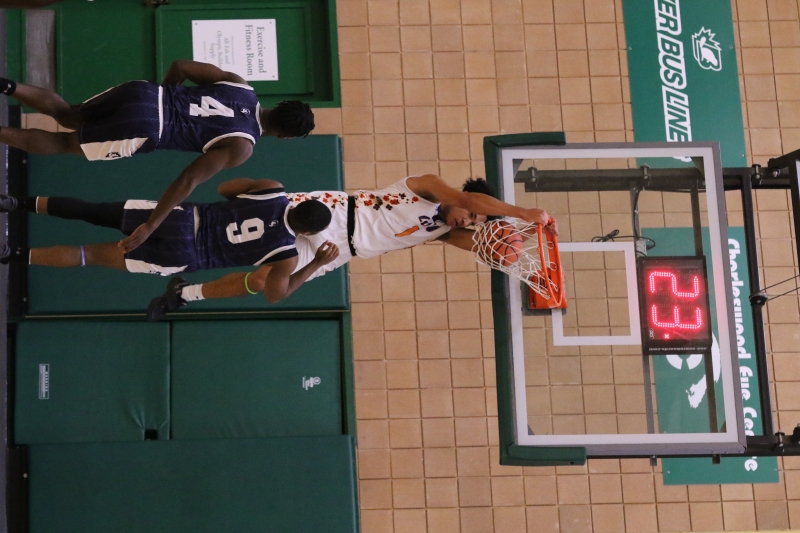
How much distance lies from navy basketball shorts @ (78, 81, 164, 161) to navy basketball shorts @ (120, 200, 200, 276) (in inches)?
13.8

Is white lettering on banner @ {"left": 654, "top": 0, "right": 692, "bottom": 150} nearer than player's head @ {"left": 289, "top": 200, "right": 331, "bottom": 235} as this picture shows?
No

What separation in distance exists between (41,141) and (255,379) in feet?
6.38

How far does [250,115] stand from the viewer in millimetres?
3965

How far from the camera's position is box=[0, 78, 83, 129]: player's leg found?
3.98 m

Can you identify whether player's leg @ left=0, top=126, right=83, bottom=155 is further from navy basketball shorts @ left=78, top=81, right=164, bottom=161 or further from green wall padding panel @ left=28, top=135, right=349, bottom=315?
green wall padding panel @ left=28, top=135, right=349, bottom=315

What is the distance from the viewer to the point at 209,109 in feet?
12.8

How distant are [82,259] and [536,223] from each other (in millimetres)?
2319

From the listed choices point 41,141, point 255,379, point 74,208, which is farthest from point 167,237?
point 255,379

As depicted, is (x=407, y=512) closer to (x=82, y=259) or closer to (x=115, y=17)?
(x=82, y=259)

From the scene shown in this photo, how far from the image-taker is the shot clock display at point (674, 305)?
14.3ft

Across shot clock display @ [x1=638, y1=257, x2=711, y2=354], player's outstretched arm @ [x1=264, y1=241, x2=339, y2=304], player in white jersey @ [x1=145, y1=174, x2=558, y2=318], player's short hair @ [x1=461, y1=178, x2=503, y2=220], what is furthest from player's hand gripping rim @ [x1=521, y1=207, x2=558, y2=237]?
player's outstretched arm @ [x1=264, y1=241, x2=339, y2=304]

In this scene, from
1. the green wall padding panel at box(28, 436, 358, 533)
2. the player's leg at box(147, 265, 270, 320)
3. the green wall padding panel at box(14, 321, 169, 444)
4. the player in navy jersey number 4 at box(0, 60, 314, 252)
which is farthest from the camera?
the green wall padding panel at box(14, 321, 169, 444)

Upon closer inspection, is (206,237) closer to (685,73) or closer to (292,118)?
(292,118)

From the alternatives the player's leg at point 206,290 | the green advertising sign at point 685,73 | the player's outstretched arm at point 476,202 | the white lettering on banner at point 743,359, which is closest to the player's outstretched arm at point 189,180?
the player's leg at point 206,290
